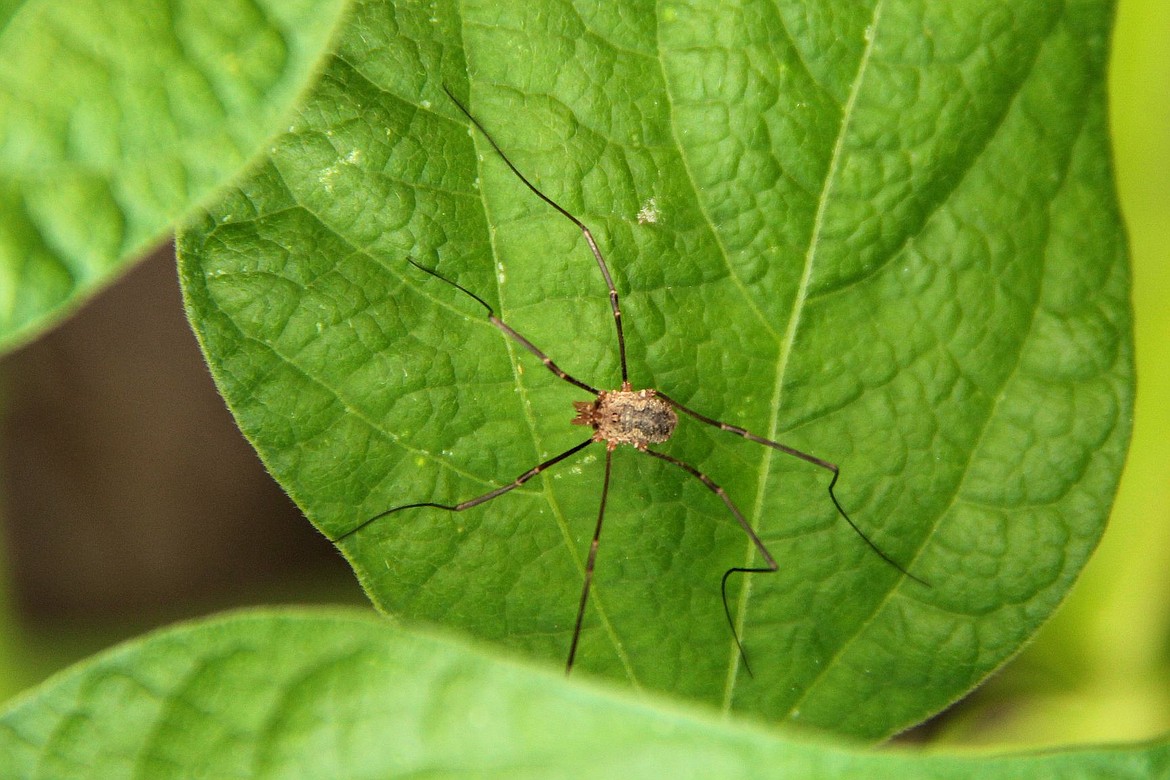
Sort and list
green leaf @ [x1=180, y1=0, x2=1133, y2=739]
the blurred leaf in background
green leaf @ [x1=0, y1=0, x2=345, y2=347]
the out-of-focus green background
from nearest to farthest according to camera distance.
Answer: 1. green leaf @ [x1=0, y1=0, x2=345, y2=347]
2. green leaf @ [x1=180, y1=0, x2=1133, y2=739]
3. the blurred leaf in background
4. the out-of-focus green background

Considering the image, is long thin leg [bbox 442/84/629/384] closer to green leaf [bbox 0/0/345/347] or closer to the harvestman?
the harvestman

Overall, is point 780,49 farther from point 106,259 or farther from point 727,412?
point 106,259

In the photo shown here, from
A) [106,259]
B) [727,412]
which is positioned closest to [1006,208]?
[727,412]

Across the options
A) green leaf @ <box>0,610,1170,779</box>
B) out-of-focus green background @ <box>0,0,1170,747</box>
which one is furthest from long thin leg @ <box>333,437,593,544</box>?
out-of-focus green background @ <box>0,0,1170,747</box>

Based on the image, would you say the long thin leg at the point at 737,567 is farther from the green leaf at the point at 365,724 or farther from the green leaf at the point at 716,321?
the green leaf at the point at 365,724

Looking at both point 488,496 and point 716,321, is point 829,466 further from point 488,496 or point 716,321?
point 488,496

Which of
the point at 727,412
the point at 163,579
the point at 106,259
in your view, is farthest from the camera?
the point at 163,579
